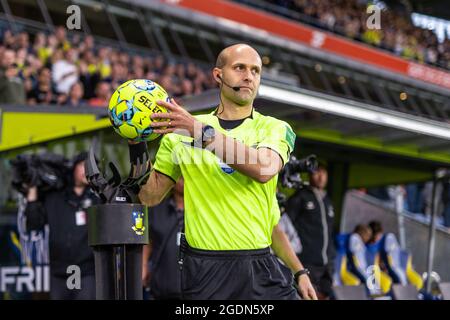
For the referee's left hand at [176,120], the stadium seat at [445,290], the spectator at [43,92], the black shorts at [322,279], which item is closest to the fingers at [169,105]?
the referee's left hand at [176,120]

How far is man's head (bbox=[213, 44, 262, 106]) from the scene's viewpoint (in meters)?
4.47

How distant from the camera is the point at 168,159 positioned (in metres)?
4.70

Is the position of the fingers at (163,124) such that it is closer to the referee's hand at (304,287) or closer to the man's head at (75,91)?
the referee's hand at (304,287)

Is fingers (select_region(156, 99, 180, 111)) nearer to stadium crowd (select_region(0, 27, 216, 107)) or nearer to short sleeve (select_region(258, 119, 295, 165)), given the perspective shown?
short sleeve (select_region(258, 119, 295, 165))

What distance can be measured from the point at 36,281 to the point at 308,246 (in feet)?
10.4

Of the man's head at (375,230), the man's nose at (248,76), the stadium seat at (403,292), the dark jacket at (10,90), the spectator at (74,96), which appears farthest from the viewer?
the spectator at (74,96)

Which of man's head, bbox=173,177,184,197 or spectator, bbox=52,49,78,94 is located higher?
spectator, bbox=52,49,78,94

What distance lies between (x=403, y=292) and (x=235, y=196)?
267 inches

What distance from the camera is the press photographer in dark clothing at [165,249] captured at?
877cm

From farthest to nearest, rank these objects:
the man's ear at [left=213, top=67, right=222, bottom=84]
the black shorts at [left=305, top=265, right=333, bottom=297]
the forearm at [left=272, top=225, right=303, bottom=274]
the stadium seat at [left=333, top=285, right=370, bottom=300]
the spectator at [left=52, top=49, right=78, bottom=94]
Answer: the spectator at [left=52, top=49, right=78, bottom=94]
the stadium seat at [left=333, top=285, right=370, bottom=300]
the black shorts at [left=305, top=265, right=333, bottom=297]
the forearm at [left=272, top=225, right=303, bottom=274]
the man's ear at [left=213, top=67, right=222, bottom=84]

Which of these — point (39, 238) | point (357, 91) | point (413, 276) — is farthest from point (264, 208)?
point (357, 91)

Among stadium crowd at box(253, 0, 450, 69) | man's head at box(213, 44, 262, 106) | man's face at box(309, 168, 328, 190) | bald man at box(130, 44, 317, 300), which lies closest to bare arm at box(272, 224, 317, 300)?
bald man at box(130, 44, 317, 300)

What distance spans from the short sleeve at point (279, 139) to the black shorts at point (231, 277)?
52 cm

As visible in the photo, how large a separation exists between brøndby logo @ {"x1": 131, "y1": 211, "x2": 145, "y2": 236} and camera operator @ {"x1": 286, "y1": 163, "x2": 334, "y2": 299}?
5.06 meters
